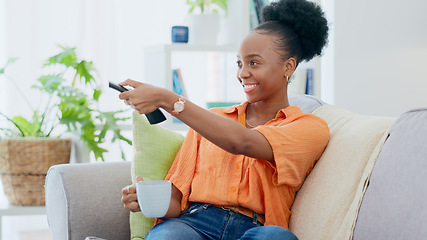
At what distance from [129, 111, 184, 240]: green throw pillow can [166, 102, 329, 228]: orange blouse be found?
10 cm

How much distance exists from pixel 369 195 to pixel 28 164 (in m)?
1.79

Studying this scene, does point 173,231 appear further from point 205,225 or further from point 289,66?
point 289,66

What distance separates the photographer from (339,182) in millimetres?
1364

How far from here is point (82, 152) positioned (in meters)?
2.65

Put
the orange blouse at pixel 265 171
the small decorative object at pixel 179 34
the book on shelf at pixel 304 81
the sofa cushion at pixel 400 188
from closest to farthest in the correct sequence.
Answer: the sofa cushion at pixel 400 188, the orange blouse at pixel 265 171, the book on shelf at pixel 304 81, the small decorative object at pixel 179 34

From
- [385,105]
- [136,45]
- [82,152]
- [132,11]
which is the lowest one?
[82,152]

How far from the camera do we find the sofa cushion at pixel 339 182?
4.27ft

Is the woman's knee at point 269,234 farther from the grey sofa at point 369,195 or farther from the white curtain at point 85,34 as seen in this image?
the white curtain at point 85,34

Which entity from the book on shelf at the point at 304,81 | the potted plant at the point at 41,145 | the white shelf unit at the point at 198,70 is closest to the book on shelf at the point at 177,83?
the white shelf unit at the point at 198,70

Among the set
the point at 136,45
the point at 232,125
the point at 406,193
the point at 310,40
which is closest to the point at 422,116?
the point at 406,193

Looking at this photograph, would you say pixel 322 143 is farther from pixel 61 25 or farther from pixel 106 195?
pixel 61 25

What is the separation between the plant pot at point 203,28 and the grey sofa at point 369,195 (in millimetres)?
1261

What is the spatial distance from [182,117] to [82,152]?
4.71 ft

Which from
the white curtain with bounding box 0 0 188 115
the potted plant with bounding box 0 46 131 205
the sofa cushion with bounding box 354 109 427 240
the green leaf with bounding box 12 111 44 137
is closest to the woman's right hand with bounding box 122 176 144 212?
the sofa cushion with bounding box 354 109 427 240
